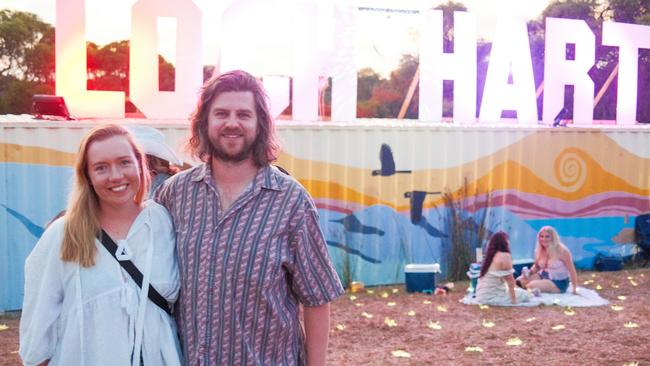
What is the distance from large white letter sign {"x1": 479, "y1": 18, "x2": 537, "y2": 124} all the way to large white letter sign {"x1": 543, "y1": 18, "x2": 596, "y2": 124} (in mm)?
280

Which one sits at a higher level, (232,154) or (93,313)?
(232,154)

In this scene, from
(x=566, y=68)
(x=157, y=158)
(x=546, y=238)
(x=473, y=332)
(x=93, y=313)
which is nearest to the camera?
(x=93, y=313)

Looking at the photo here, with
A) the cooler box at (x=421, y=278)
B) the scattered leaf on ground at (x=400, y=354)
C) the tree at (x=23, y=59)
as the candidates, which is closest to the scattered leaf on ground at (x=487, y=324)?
the scattered leaf on ground at (x=400, y=354)

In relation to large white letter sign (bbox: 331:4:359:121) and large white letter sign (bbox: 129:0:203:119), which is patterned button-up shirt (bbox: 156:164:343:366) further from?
large white letter sign (bbox: 331:4:359:121)

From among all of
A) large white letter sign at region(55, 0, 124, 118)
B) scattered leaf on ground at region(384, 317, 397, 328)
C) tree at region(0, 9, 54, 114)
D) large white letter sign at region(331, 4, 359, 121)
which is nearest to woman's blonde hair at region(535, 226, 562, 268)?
scattered leaf on ground at region(384, 317, 397, 328)

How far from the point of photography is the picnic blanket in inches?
327

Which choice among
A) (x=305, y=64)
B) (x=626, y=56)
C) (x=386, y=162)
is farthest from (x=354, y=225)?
(x=626, y=56)

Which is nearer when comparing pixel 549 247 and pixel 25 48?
pixel 549 247

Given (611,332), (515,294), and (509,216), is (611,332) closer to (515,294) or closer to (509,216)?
(515,294)

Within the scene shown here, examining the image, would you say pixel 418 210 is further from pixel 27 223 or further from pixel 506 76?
pixel 27 223

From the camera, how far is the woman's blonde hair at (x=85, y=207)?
7.73 feet

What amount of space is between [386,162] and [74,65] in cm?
387

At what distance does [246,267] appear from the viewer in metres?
2.40

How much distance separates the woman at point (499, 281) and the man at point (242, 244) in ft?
19.7
